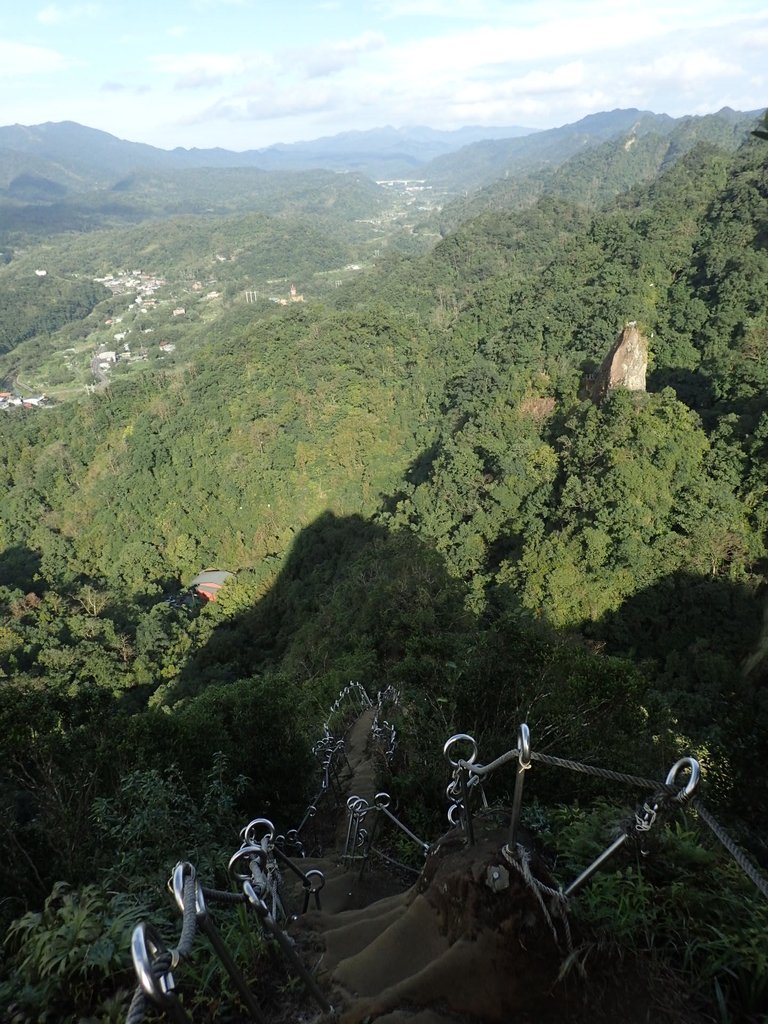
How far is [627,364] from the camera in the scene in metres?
21.3

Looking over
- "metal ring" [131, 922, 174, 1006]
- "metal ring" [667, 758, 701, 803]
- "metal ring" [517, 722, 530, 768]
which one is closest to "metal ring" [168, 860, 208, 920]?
"metal ring" [131, 922, 174, 1006]

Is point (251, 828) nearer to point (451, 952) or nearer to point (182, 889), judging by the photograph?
point (451, 952)

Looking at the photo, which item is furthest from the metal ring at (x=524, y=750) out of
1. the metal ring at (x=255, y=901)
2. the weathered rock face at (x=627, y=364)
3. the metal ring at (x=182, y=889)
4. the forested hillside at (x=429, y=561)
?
the weathered rock face at (x=627, y=364)

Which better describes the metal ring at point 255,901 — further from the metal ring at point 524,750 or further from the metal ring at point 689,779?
the metal ring at point 689,779

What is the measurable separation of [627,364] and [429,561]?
1029 cm

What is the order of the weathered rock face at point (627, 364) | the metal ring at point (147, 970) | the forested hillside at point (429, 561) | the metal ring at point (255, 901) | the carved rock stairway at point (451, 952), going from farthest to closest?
the weathered rock face at point (627, 364)
the forested hillside at point (429, 561)
the carved rock stairway at point (451, 952)
the metal ring at point (255, 901)
the metal ring at point (147, 970)

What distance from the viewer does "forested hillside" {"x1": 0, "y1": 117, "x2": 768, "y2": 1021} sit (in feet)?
15.6

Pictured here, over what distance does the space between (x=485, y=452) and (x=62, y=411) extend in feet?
117

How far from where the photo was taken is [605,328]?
31953 mm

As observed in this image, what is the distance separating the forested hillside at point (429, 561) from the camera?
4.75 meters

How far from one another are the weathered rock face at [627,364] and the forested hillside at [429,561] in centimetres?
83

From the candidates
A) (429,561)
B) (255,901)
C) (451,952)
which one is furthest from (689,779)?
(429,561)

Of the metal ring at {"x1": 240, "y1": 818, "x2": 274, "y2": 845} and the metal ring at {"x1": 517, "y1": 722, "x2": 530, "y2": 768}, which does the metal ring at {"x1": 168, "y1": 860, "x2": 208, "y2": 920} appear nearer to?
the metal ring at {"x1": 240, "y1": 818, "x2": 274, "y2": 845}

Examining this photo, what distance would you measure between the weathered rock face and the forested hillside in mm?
830
